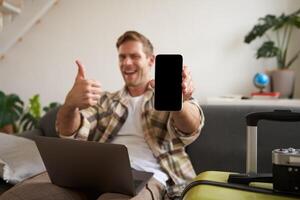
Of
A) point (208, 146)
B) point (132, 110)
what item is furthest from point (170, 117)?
point (208, 146)

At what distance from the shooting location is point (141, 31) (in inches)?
96.6

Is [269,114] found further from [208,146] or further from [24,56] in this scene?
[24,56]

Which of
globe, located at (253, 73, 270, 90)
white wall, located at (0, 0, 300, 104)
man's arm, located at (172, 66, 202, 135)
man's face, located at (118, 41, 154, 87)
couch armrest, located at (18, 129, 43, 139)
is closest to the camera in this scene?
man's arm, located at (172, 66, 202, 135)

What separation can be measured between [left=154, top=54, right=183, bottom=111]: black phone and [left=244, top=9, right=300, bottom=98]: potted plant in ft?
4.68

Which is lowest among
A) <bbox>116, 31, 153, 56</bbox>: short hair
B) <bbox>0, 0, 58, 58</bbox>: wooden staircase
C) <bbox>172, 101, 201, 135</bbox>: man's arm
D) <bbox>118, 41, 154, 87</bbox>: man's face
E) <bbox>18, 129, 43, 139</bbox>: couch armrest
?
<bbox>18, 129, 43, 139</bbox>: couch armrest

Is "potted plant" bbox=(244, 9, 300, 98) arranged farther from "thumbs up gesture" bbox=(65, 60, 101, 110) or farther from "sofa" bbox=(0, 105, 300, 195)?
"thumbs up gesture" bbox=(65, 60, 101, 110)

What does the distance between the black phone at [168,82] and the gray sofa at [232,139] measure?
2.33ft

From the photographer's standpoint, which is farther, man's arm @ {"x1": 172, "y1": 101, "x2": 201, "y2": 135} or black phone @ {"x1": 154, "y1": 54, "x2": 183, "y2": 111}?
man's arm @ {"x1": 172, "y1": 101, "x2": 201, "y2": 135}

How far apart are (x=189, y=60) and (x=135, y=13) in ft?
1.73

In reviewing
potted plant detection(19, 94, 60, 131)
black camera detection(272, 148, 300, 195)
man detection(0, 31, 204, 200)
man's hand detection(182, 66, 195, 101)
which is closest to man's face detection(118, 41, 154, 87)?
man detection(0, 31, 204, 200)

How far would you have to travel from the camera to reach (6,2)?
2113 millimetres

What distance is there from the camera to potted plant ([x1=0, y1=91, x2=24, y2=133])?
2504mm

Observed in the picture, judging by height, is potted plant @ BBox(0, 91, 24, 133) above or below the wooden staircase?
below

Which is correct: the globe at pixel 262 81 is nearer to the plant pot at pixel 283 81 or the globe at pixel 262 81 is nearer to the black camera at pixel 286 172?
the plant pot at pixel 283 81
